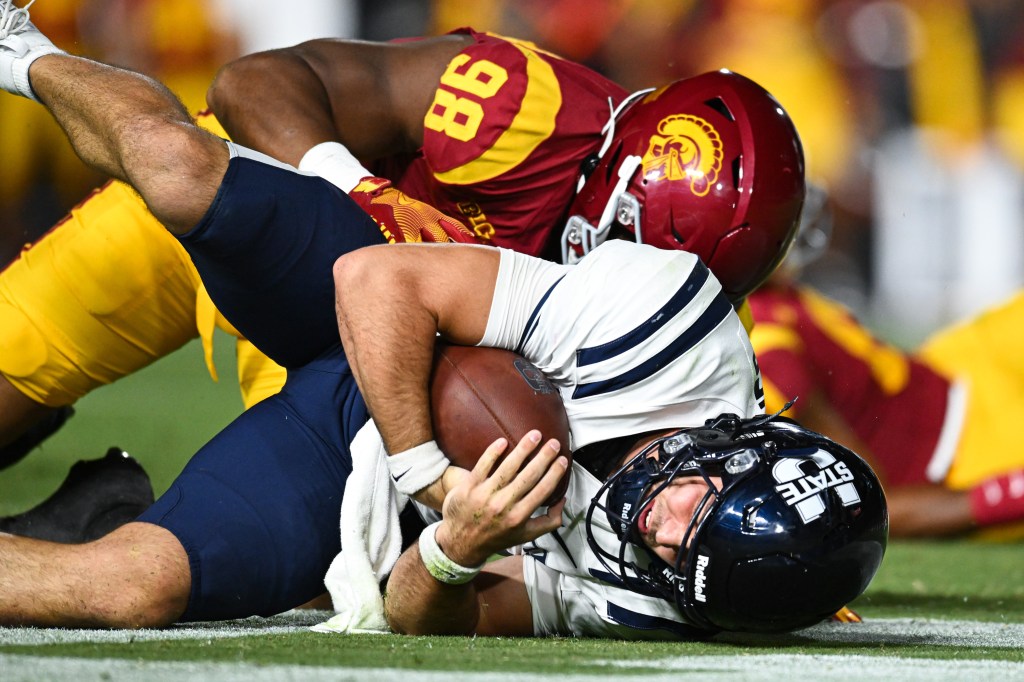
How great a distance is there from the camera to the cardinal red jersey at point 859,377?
4.56 metres

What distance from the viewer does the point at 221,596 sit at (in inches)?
95.0

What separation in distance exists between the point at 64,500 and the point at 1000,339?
414cm

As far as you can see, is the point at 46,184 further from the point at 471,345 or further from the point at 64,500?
the point at 471,345

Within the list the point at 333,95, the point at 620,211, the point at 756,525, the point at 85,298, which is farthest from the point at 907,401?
the point at 85,298

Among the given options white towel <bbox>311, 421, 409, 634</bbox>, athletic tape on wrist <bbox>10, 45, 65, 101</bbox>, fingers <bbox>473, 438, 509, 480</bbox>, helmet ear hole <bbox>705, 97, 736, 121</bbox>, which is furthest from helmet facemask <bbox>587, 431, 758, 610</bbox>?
athletic tape on wrist <bbox>10, 45, 65, 101</bbox>

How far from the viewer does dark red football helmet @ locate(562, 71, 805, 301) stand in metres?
2.96

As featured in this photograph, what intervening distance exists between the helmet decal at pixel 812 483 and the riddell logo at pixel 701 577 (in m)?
0.17

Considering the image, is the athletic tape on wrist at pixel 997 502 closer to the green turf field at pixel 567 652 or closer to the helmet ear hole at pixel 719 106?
the green turf field at pixel 567 652

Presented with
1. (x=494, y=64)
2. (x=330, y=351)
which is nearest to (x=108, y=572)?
(x=330, y=351)

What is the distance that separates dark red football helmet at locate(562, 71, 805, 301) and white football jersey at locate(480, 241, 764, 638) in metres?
0.49

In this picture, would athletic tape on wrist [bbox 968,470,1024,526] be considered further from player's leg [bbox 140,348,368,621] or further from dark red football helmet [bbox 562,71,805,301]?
player's leg [bbox 140,348,368,621]

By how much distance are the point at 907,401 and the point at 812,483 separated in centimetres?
305

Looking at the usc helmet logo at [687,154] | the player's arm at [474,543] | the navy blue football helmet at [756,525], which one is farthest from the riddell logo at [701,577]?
the usc helmet logo at [687,154]

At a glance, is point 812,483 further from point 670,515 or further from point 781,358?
point 781,358
